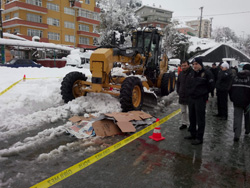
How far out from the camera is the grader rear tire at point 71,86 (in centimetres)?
743

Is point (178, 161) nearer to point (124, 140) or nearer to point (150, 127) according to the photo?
point (124, 140)

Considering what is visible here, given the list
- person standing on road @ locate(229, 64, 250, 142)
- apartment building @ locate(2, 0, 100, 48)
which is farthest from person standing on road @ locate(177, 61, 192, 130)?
apartment building @ locate(2, 0, 100, 48)

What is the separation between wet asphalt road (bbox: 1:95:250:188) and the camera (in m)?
3.26

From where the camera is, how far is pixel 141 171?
3.56 m

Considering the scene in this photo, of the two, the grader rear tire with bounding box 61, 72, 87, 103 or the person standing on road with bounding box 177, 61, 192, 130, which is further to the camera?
the grader rear tire with bounding box 61, 72, 87, 103

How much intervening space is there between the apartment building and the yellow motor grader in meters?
24.3

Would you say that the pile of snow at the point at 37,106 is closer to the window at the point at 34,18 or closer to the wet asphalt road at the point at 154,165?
the wet asphalt road at the point at 154,165

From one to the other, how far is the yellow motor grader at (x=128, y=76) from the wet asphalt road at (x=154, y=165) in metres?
2.11

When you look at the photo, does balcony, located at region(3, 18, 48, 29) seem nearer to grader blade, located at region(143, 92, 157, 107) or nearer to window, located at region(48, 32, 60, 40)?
window, located at region(48, 32, 60, 40)

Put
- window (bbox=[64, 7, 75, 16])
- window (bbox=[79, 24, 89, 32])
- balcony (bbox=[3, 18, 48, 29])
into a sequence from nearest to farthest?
balcony (bbox=[3, 18, 48, 29]) < window (bbox=[64, 7, 75, 16]) < window (bbox=[79, 24, 89, 32])

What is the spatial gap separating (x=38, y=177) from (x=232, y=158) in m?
3.58

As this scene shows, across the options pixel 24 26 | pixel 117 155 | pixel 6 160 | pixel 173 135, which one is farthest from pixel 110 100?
pixel 24 26

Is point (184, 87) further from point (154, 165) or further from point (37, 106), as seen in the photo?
point (37, 106)

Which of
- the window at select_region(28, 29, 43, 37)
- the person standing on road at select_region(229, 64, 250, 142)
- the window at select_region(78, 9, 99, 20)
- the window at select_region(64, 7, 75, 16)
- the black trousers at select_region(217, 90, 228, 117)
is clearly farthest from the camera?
the window at select_region(78, 9, 99, 20)
